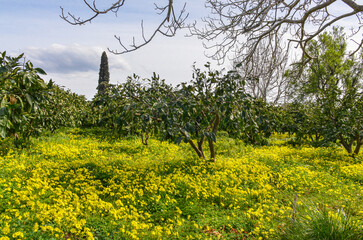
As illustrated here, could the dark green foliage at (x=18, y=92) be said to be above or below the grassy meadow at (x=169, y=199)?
above

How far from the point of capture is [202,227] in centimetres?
385

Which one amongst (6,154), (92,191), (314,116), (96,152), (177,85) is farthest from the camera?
(314,116)

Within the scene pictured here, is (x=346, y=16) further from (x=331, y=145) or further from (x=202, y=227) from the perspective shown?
(x=331, y=145)

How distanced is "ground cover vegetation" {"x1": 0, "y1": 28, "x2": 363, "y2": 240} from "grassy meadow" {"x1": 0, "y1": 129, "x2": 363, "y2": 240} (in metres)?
0.02

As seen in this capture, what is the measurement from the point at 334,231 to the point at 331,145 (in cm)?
954

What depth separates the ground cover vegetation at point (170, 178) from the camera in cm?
347

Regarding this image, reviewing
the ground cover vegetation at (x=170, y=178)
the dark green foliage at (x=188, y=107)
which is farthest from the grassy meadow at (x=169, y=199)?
the dark green foliage at (x=188, y=107)

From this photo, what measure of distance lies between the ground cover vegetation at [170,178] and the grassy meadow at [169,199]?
22 mm

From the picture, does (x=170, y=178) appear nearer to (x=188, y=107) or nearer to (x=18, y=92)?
(x=188, y=107)

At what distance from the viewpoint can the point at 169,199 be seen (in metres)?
4.45

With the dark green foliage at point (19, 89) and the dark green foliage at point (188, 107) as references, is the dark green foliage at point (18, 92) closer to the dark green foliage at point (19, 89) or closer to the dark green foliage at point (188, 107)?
the dark green foliage at point (19, 89)

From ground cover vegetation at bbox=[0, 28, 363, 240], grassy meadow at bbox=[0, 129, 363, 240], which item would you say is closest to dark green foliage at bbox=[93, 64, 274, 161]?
ground cover vegetation at bbox=[0, 28, 363, 240]

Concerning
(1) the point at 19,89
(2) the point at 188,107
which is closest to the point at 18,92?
(1) the point at 19,89

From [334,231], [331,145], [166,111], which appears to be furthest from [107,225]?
[331,145]
